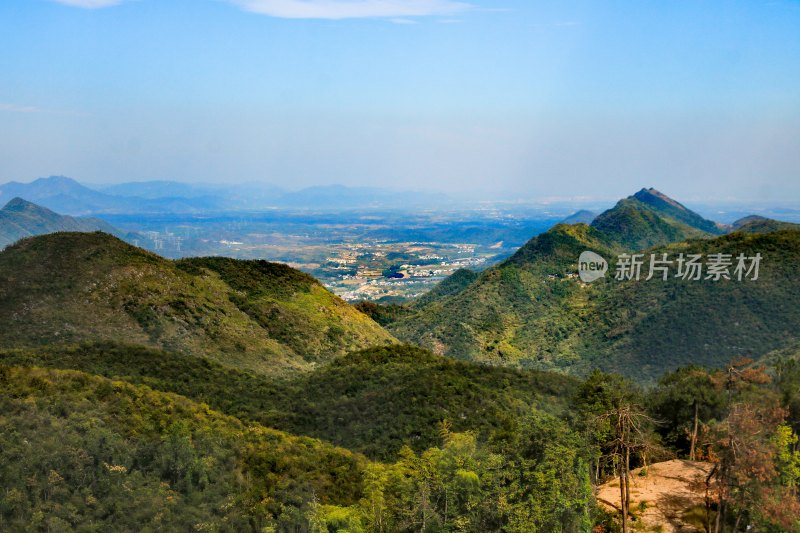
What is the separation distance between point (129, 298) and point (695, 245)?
84.5m

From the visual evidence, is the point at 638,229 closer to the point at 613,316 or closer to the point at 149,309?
the point at 613,316

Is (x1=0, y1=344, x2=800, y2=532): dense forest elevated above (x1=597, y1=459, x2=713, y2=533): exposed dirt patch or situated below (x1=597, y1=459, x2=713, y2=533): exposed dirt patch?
above

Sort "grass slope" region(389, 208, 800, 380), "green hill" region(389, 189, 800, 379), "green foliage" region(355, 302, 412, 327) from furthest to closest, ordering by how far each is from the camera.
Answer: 1. "green foliage" region(355, 302, 412, 327)
2. "green hill" region(389, 189, 800, 379)
3. "grass slope" region(389, 208, 800, 380)

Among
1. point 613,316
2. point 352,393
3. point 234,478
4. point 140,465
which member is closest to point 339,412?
point 352,393

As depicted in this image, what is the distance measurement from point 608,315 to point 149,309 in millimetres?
67206

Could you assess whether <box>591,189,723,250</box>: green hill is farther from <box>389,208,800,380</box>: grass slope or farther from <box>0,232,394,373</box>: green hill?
<box>0,232,394,373</box>: green hill

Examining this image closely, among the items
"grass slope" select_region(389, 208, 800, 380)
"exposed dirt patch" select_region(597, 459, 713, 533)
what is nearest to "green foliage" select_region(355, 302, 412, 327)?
"grass slope" select_region(389, 208, 800, 380)

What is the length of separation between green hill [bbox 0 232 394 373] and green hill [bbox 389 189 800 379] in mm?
27102

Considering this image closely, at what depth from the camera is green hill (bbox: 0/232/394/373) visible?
4594 centimetres

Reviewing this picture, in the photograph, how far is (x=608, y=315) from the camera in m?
84.9

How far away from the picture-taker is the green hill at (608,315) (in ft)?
221

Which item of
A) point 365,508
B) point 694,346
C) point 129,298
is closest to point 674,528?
point 365,508

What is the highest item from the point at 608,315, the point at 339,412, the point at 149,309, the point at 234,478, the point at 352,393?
the point at 149,309

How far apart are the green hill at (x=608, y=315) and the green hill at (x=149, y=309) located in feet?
88.9
